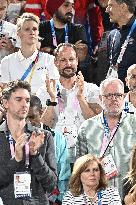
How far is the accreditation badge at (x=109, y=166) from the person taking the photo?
7.26 metres

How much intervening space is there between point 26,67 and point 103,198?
8.59 ft

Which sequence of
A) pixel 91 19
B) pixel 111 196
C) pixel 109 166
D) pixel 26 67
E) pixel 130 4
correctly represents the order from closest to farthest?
pixel 111 196
pixel 109 166
pixel 26 67
pixel 130 4
pixel 91 19

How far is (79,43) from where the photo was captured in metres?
9.77

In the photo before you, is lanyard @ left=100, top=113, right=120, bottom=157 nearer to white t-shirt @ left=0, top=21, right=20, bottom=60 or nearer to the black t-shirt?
the black t-shirt

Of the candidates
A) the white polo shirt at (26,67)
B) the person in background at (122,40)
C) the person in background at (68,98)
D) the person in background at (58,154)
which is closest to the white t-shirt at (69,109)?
the person in background at (68,98)

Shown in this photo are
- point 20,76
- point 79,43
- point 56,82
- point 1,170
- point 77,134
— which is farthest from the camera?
point 79,43

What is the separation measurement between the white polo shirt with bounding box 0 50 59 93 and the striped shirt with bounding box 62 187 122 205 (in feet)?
7.16

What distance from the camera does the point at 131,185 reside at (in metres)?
7.08

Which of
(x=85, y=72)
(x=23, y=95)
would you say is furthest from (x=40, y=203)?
(x=85, y=72)

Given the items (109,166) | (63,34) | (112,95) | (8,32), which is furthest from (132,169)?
(8,32)

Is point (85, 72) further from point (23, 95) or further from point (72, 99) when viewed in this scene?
point (23, 95)

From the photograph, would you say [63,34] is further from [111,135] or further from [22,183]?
[22,183]

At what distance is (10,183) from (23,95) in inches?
35.6

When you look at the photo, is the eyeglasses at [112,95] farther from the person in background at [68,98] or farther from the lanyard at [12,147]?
the lanyard at [12,147]
